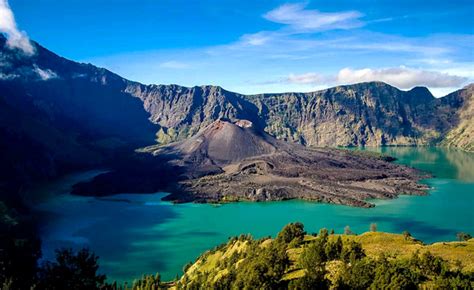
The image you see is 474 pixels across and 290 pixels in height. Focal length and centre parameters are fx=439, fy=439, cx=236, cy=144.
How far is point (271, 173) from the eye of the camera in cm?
15550

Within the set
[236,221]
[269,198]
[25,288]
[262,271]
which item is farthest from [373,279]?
[269,198]

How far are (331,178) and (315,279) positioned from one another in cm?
12078

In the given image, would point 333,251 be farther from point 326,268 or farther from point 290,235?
point 290,235

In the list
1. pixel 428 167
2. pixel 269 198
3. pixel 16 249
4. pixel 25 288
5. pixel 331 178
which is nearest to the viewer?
pixel 25 288

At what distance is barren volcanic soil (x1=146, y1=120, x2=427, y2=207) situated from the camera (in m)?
130

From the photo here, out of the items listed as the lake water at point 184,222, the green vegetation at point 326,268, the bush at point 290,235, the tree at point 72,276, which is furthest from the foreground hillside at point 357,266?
the lake water at point 184,222

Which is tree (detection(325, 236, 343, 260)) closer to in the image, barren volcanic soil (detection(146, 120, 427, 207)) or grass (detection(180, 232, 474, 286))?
grass (detection(180, 232, 474, 286))

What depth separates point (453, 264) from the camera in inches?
1433

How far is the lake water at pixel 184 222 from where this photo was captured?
7450 cm

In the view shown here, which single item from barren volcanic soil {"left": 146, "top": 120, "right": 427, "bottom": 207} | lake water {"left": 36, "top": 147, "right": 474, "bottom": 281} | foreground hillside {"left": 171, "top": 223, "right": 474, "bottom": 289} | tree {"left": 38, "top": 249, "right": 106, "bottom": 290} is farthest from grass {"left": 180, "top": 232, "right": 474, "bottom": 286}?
barren volcanic soil {"left": 146, "top": 120, "right": 427, "bottom": 207}

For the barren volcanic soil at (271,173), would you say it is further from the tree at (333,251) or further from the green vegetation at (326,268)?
the tree at (333,251)

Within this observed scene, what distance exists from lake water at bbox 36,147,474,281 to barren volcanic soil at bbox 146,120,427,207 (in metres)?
6.66

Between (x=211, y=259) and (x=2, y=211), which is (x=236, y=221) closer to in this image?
(x=211, y=259)

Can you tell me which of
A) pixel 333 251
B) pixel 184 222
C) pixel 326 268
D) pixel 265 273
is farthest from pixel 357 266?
pixel 184 222
